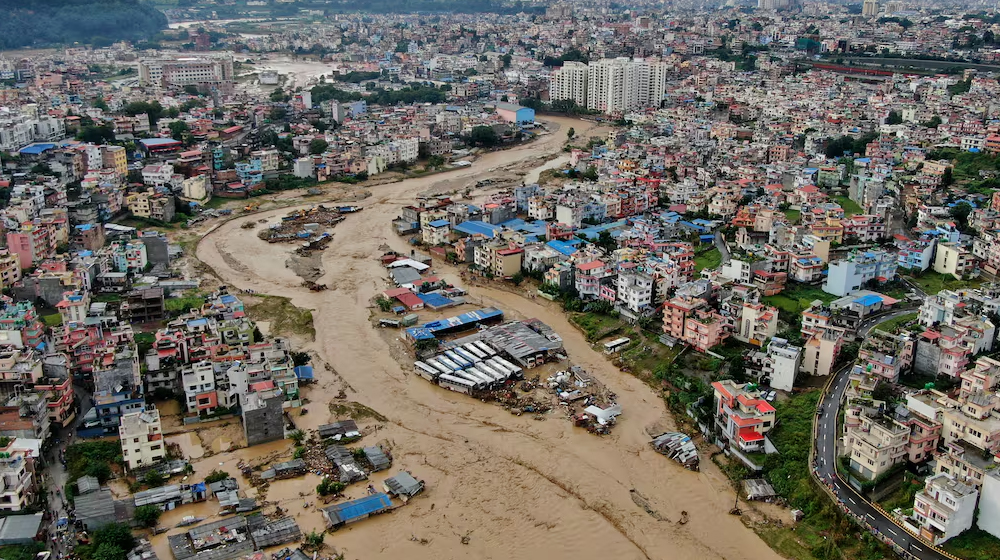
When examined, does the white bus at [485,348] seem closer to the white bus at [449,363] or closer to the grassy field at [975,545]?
the white bus at [449,363]

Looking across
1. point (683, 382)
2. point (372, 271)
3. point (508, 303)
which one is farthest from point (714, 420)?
point (372, 271)

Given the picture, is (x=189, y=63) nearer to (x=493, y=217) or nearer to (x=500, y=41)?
(x=500, y=41)

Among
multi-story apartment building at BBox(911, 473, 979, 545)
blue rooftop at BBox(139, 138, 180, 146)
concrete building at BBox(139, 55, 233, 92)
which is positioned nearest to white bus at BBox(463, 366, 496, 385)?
multi-story apartment building at BBox(911, 473, 979, 545)

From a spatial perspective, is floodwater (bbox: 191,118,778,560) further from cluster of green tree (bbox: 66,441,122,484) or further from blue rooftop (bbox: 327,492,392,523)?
cluster of green tree (bbox: 66,441,122,484)

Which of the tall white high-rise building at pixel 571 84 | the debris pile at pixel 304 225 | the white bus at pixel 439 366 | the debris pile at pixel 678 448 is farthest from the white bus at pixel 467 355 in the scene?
the tall white high-rise building at pixel 571 84

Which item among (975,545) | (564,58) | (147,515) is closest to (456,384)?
(147,515)
